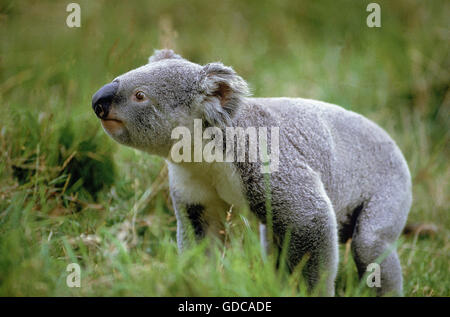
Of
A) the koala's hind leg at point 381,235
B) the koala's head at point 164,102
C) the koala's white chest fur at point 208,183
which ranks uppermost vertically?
the koala's head at point 164,102

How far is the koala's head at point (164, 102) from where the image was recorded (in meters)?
2.51

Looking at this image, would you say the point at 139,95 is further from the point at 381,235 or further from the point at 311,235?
the point at 381,235

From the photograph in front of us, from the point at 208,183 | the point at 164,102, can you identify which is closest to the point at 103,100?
the point at 164,102

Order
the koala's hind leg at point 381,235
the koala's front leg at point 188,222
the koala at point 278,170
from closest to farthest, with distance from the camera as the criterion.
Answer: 1. the koala at point 278,170
2. the koala's front leg at point 188,222
3. the koala's hind leg at point 381,235

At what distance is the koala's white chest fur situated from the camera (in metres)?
2.69

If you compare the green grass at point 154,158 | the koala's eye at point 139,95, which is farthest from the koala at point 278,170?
the green grass at point 154,158

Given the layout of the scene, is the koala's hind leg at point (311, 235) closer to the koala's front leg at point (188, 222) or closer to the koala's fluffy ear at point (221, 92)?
the koala's front leg at point (188, 222)

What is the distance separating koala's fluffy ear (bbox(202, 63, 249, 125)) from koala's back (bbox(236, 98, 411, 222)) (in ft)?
0.50

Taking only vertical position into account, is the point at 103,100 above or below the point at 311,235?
above

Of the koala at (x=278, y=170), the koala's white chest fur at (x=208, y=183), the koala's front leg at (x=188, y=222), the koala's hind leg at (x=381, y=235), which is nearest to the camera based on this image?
the koala at (x=278, y=170)

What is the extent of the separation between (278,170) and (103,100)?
101 centimetres

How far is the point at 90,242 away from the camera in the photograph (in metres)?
2.71

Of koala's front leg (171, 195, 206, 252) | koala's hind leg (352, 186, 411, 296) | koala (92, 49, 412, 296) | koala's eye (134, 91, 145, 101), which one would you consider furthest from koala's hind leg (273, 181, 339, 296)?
koala's eye (134, 91, 145, 101)

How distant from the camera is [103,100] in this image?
2.45 metres
